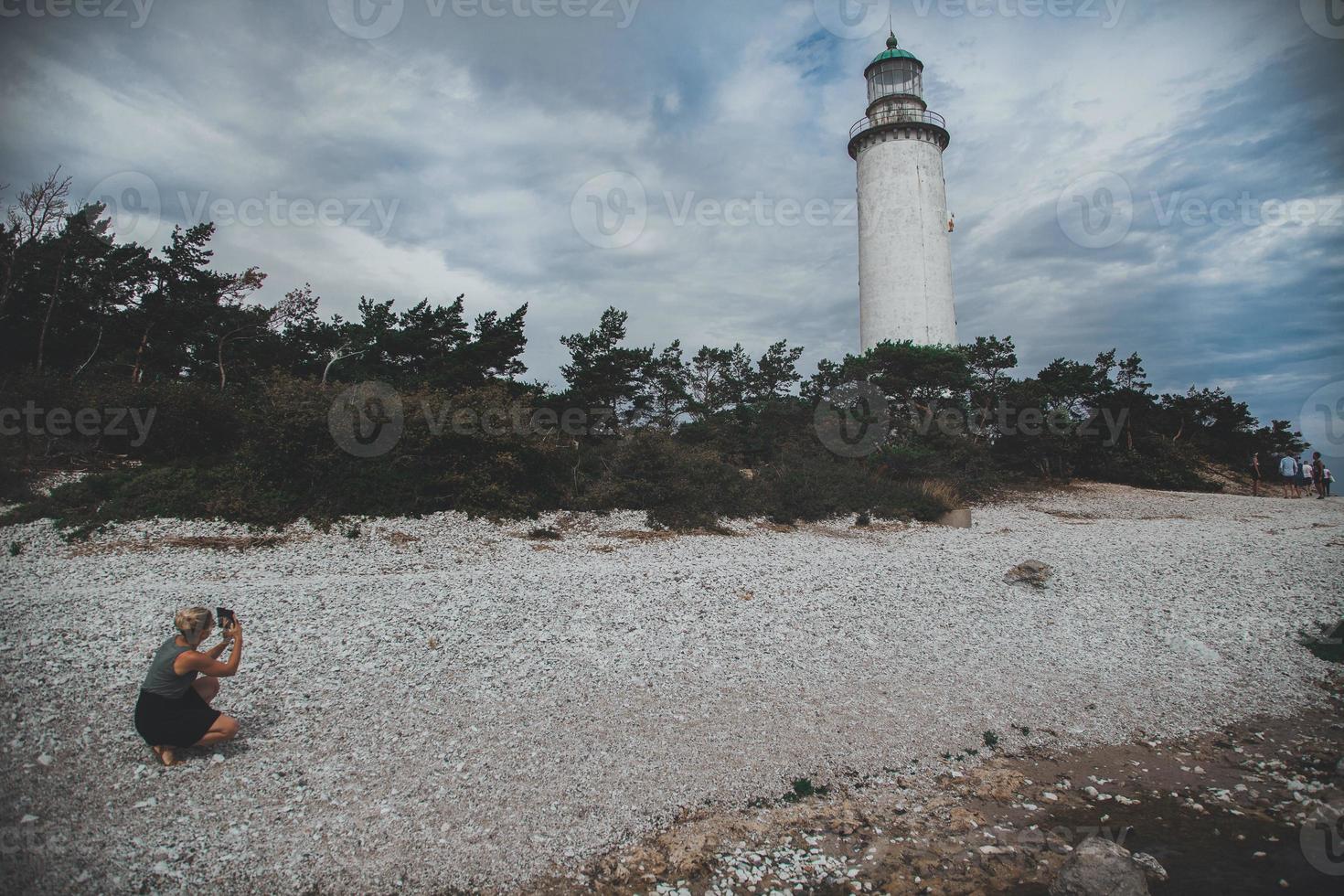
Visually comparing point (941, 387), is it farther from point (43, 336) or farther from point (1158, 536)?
point (43, 336)

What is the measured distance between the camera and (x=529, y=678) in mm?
7820

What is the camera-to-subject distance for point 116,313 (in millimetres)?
21922

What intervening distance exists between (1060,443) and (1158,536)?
32.6 ft

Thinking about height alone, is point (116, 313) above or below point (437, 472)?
above

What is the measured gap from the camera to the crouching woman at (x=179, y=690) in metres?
5.61

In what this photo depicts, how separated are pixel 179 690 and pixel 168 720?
246 millimetres

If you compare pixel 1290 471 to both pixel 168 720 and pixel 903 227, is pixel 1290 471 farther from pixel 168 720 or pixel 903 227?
pixel 168 720

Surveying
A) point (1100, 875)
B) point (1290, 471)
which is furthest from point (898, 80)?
point (1100, 875)

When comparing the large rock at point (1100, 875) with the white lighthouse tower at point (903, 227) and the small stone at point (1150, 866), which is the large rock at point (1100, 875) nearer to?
the small stone at point (1150, 866)

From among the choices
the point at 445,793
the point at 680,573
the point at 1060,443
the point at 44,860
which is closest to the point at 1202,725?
the point at 680,573

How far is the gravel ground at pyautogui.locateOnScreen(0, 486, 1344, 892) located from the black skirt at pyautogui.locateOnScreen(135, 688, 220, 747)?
0.83 ft

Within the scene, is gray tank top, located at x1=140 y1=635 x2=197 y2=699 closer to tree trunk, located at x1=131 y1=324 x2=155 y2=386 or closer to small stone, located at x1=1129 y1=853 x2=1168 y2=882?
small stone, located at x1=1129 y1=853 x2=1168 y2=882

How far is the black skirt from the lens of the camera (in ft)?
18.4

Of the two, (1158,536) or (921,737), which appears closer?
(921,737)
